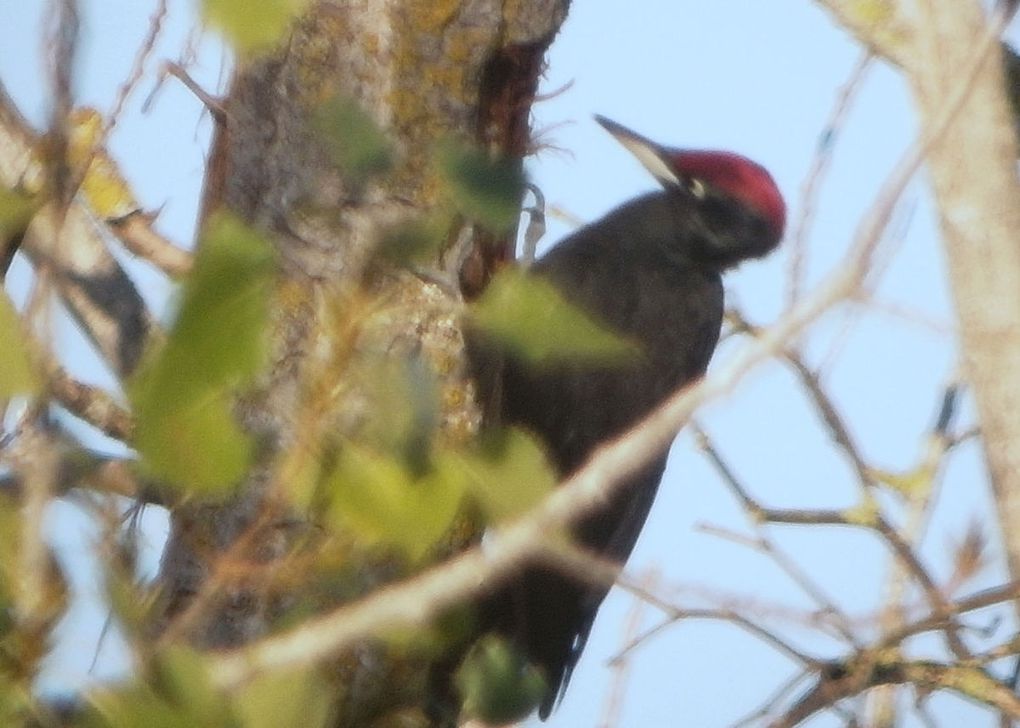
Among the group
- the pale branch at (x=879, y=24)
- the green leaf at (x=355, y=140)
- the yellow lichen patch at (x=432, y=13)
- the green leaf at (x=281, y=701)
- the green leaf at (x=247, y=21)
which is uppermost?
the pale branch at (x=879, y=24)

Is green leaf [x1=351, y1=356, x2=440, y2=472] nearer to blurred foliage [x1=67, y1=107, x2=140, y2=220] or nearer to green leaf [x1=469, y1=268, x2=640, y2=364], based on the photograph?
green leaf [x1=469, y1=268, x2=640, y2=364]

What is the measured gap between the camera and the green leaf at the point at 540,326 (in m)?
0.84

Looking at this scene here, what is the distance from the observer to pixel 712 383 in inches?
35.2

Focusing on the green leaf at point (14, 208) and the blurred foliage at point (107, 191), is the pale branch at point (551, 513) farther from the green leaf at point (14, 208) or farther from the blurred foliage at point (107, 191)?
the blurred foliage at point (107, 191)

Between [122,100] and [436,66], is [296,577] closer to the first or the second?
[122,100]

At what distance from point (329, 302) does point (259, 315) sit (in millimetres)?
133

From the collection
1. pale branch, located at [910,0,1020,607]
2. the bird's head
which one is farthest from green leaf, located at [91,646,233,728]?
the bird's head

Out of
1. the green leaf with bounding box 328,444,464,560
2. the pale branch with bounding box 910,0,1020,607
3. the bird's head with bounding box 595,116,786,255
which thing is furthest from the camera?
the bird's head with bounding box 595,116,786,255

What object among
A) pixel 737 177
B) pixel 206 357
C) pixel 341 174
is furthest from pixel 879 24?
pixel 206 357

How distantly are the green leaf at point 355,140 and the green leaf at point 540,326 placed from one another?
0.10 m

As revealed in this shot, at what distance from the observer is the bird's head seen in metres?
3.52

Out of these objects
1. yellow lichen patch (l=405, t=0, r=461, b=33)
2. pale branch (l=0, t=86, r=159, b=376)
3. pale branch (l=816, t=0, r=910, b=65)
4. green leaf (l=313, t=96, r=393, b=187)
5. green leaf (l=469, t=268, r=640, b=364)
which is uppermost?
pale branch (l=816, t=0, r=910, b=65)

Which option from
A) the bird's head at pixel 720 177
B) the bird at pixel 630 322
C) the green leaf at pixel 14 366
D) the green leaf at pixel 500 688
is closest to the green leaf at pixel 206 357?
the green leaf at pixel 14 366

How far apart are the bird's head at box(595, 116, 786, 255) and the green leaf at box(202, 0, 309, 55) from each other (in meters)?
2.78
